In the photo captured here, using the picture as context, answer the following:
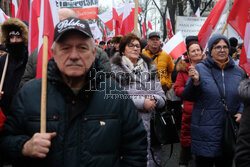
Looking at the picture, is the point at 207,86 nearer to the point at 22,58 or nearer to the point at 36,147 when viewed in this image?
the point at 36,147

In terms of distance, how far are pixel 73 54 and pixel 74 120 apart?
1.37 feet

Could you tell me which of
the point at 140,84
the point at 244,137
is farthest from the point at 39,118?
the point at 140,84

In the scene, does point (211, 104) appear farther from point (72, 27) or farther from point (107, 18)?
point (107, 18)

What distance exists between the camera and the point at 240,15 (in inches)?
122

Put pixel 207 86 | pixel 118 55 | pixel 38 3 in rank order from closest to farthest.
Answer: pixel 38 3, pixel 207 86, pixel 118 55

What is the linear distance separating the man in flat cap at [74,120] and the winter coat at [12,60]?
7.20 ft

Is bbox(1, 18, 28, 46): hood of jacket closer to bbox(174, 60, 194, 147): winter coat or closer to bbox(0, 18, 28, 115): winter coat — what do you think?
bbox(0, 18, 28, 115): winter coat

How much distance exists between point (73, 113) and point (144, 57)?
2.32 metres

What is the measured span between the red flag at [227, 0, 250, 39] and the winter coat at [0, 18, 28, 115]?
2.84 meters

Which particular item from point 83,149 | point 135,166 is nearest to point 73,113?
point 83,149

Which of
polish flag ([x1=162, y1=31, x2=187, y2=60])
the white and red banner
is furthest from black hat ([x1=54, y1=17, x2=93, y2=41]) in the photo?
the white and red banner

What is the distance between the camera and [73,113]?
167cm

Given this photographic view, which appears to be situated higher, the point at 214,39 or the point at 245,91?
the point at 214,39

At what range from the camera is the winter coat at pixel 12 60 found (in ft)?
12.5
